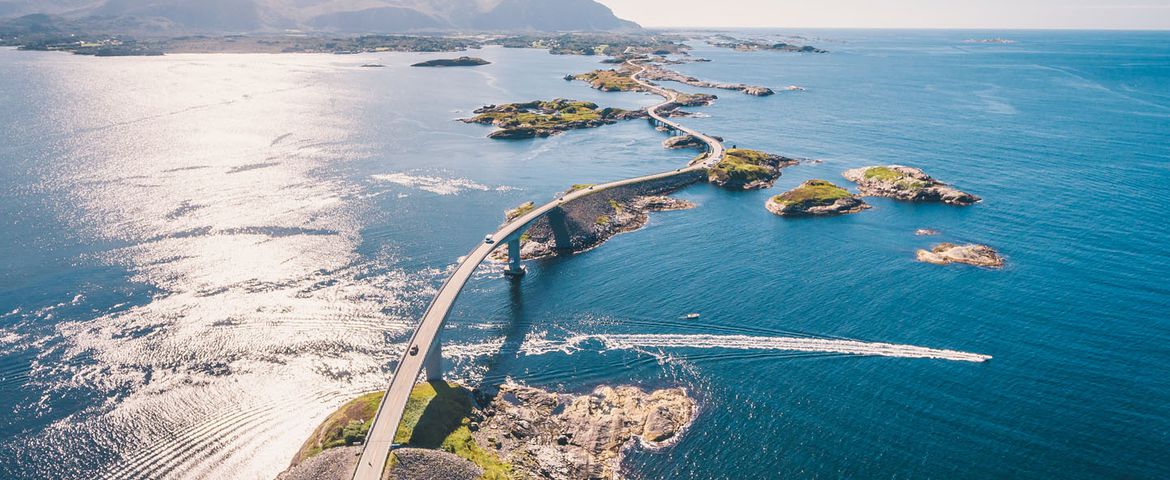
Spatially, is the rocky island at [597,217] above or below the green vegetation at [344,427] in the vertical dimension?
above

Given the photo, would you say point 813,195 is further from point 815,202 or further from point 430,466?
point 430,466

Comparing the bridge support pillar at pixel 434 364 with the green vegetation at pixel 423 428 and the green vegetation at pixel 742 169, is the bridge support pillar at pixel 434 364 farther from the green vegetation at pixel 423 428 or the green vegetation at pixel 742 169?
the green vegetation at pixel 742 169

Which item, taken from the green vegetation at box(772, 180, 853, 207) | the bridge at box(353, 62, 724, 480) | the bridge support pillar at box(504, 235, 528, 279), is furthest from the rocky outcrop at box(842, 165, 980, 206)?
the bridge support pillar at box(504, 235, 528, 279)

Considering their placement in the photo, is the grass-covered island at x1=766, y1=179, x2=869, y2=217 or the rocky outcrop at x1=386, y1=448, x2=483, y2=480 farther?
the grass-covered island at x1=766, y1=179, x2=869, y2=217

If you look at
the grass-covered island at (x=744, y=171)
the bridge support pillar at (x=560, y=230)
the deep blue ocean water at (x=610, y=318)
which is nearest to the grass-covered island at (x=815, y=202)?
the deep blue ocean water at (x=610, y=318)

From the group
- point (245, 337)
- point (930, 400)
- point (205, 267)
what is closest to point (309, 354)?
point (245, 337)

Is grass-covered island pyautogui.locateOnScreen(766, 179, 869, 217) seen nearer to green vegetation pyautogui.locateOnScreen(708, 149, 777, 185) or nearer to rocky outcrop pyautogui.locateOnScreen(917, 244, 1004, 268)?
→ green vegetation pyautogui.locateOnScreen(708, 149, 777, 185)
